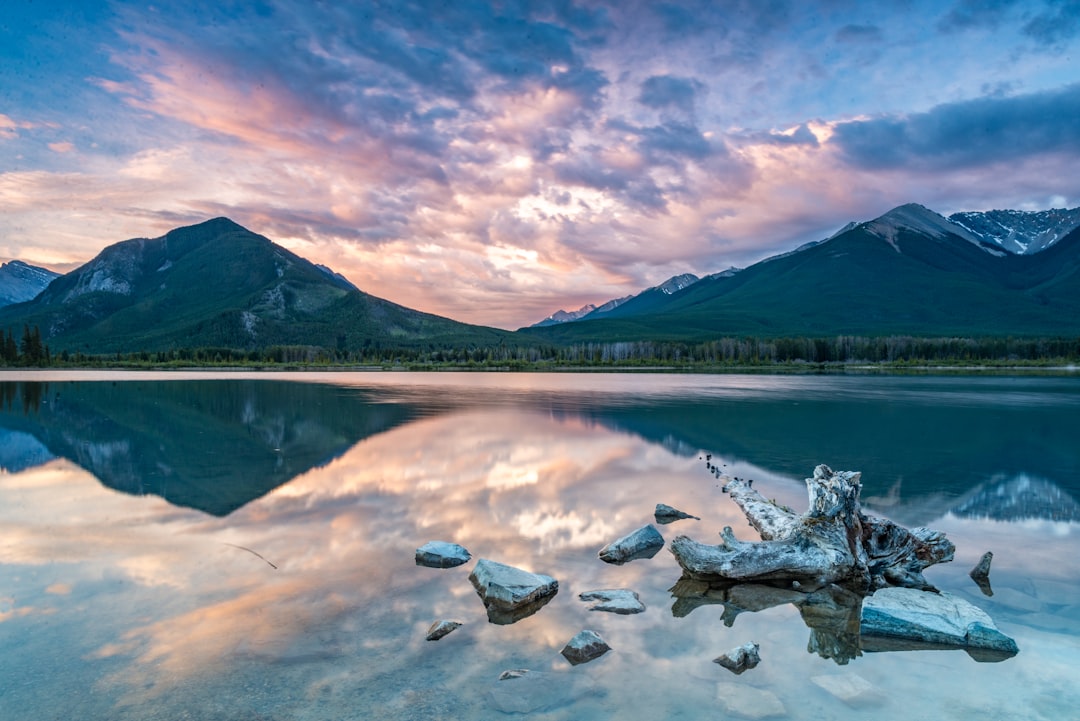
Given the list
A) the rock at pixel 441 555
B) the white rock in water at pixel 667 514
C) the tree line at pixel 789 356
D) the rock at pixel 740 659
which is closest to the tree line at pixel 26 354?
the tree line at pixel 789 356

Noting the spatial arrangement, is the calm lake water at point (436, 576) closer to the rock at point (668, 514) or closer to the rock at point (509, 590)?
the rock at point (509, 590)

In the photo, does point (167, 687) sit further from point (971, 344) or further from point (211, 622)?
point (971, 344)

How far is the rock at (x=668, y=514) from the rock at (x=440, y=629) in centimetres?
810

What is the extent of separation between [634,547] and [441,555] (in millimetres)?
4271

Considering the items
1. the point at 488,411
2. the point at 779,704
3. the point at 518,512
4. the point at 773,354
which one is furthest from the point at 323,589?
the point at 773,354

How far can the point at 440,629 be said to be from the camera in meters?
9.18

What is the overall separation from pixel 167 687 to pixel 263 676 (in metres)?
1.12

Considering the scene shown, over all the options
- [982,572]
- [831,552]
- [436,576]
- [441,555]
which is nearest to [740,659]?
[831,552]

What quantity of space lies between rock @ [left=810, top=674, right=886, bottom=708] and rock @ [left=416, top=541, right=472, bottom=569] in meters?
6.96

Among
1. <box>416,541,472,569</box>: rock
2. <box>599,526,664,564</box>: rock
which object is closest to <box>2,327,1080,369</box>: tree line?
<box>599,526,664,564</box>: rock

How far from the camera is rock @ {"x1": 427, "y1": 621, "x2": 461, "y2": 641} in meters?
9.03

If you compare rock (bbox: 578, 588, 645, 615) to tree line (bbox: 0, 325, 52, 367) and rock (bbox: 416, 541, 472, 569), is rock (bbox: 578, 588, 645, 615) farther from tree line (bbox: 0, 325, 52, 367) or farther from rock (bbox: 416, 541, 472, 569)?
tree line (bbox: 0, 325, 52, 367)

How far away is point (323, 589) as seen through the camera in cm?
1089

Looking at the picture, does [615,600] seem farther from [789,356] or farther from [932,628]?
[789,356]
